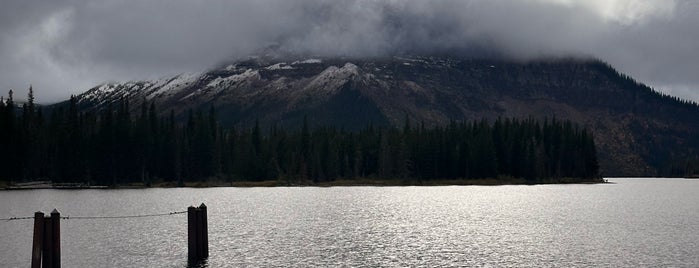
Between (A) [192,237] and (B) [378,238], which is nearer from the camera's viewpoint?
(A) [192,237]

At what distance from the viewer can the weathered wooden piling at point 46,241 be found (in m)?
51.5

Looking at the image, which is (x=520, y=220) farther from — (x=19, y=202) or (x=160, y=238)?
(x=19, y=202)

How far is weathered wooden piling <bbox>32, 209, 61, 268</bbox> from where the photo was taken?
169ft

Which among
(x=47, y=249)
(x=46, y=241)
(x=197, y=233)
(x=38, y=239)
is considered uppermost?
(x=38, y=239)

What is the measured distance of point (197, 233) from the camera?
199 feet

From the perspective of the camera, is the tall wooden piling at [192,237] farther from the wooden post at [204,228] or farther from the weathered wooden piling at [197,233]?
the wooden post at [204,228]

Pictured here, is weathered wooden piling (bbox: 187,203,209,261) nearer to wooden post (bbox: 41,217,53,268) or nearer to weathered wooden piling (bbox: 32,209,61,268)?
weathered wooden piling (bbox: 32,209,61,268)

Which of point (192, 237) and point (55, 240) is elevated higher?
point (55, 240)

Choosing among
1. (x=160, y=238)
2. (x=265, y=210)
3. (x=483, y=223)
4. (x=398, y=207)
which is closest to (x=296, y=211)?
(x=265, y=210)

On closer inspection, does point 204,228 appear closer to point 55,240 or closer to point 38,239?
point 55,240

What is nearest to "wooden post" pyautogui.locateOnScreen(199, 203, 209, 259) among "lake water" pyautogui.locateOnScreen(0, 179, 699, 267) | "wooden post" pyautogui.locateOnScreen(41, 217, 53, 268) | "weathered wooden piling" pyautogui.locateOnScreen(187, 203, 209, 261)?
"weathered wooden piling" pyautogui.locateOnScreen(187, 203, 209, 261)

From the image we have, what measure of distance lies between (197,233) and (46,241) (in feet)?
40.0

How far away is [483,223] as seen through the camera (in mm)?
102000

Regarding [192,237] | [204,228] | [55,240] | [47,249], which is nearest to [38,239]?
[47,249]
